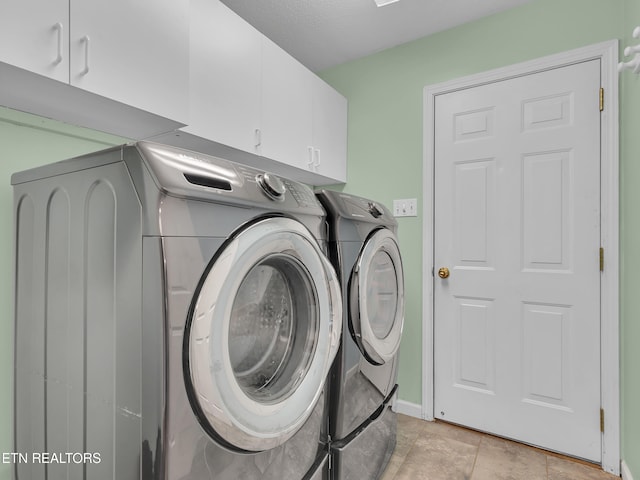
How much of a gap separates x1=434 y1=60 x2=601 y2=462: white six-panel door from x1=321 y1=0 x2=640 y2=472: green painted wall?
13 cm

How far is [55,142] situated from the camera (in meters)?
1.35

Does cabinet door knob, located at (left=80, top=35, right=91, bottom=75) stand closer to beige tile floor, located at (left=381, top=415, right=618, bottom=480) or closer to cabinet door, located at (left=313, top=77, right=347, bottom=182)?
cabinet door, located at (left=313, top=77, right=347, bottom=182)

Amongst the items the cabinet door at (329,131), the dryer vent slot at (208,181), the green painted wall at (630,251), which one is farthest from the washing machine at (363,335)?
the green painted wall at (630,251)

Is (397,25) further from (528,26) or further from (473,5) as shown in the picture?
(528,26)

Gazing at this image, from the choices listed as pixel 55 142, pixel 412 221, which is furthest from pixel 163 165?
pixel 412 221

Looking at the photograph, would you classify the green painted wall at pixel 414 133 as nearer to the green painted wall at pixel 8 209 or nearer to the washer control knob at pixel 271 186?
the green painted wall at pixel 8 209

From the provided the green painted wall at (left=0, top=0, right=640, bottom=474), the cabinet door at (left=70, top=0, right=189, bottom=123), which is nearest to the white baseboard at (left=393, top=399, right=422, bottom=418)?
the green painted wall at (left=0, top=0, right=640, bottom=474)

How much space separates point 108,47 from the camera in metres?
1.15

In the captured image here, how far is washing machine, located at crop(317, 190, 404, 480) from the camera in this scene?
133 cm

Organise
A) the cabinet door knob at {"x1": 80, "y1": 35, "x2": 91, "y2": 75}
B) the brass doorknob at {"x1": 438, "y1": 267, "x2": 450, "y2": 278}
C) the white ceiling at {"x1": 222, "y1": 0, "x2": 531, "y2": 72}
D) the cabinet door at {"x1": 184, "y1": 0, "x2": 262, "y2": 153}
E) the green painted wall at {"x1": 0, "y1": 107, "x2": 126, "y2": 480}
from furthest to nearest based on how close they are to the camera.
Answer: the brass doorknob at {"x1": 438, "y1": 267, "x2": 450, "y2": 278} < the white ceiling at {"x1": 222, "y1": 0, "x2": 531, "y2": 72} < the cabinet door at {"x1": 184, "y1": 0, "x2": 262, "y2": 153} < the green painted wall at {"x1": 0, "y1": 107, "x2": 126, "y2": 480} < the cabinet door knob at {"x1": 80, "y1": 35, "x2": 91, "y2": 75}

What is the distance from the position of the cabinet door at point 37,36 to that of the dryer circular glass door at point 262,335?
0.76 metres

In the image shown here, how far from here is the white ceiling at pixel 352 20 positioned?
2000 millimetres

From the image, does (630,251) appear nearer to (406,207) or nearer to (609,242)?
(609,242)

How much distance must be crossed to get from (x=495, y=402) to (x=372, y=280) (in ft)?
3.97
